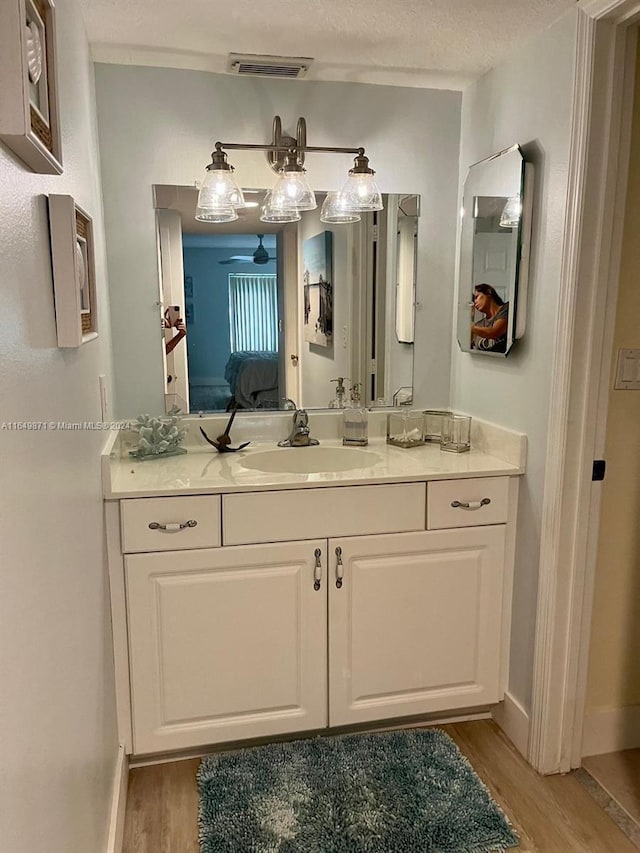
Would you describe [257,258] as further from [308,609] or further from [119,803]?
[119,803]

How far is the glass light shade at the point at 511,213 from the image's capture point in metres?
1.87

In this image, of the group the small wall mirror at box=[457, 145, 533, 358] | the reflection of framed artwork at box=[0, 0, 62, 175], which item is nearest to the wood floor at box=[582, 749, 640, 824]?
the small wall mirror at box=[457, 145, 533, 358]

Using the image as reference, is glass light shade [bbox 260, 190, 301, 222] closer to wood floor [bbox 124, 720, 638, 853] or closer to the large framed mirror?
the large framed mirror

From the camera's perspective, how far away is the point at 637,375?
1804 millimetres

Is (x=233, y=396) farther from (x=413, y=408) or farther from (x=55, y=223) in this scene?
(x=55, y=223)

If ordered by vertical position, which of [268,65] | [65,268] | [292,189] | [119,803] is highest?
[268,65]

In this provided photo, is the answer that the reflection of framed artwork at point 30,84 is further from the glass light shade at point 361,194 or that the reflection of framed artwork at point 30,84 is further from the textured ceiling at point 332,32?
the glass light shade at point 361,194

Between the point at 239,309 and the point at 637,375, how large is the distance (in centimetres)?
126

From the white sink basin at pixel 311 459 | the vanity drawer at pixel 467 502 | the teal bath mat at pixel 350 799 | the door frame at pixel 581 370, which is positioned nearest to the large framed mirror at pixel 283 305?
the white sink basin at pixel 311 459

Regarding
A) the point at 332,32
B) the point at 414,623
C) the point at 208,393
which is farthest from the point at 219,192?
the point at 414,623

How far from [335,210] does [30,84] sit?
1.39 m

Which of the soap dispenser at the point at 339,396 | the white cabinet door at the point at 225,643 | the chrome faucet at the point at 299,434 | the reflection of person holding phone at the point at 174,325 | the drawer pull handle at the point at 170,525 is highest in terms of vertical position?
the reflection of person holding phone at the point at 174,325

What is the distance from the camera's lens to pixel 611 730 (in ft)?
6.58

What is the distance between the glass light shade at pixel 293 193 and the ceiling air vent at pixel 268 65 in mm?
308
